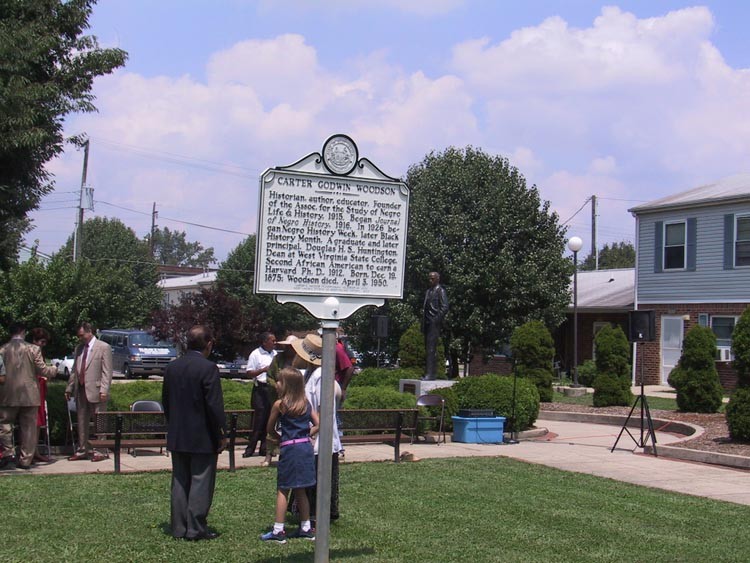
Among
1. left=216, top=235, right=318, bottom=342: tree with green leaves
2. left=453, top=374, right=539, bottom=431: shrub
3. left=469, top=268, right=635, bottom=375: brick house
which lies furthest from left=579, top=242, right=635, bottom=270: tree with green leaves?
left=453, top=374, right=539, bottom=431: shrub

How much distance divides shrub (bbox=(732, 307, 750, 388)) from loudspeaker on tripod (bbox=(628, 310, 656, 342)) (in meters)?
1.34

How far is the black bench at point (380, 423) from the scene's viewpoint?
1191 centimetres

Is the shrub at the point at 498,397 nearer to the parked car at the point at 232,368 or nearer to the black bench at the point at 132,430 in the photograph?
the black bench at the point at 132,430

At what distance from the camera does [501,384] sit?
15.6 meters

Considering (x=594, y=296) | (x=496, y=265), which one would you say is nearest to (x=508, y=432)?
(x=496, y=265)

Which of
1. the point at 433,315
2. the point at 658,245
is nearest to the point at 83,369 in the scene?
the point at 433,315

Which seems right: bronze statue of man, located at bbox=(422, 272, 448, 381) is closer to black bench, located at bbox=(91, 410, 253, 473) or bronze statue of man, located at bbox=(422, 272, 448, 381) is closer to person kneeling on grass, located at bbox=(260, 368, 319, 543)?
black bench, located at bbox=(91, 410, 253, 473)

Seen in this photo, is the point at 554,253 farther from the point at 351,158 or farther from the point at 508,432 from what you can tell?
the point at 351,158

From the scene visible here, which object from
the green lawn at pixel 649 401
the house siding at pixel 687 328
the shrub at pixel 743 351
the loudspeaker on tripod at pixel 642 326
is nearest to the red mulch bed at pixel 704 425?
the green lawn at pixel 649 401

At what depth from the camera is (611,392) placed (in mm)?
21141

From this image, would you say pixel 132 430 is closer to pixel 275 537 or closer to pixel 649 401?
pixel 275 537

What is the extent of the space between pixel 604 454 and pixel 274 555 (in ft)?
27.0

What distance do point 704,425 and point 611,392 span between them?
13.7 ft

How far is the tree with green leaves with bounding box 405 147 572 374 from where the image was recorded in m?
29.8
